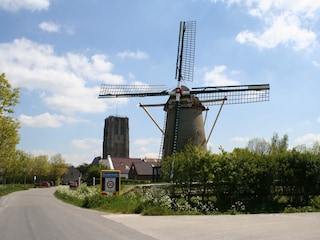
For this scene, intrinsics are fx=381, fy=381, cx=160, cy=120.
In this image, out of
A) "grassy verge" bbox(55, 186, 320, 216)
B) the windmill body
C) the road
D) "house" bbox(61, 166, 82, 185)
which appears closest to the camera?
the road

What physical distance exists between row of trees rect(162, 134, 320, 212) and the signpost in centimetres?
355

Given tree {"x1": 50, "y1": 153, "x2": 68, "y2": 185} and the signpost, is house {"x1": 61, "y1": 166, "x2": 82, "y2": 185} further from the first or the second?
the signpost

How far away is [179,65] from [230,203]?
18.8 m

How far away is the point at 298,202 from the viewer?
949 inches

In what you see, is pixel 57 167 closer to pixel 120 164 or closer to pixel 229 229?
pixel 120 164

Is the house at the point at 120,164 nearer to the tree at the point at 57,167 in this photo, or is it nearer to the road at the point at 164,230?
the tree at the point at 57,167

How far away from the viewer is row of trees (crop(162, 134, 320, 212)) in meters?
23.5

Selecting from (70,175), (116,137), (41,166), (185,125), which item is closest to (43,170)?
(41,166)

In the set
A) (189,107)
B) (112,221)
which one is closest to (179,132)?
(189,107)

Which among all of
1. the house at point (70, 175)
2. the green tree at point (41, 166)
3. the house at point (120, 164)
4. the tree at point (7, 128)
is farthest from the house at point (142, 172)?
the tree at point (7, 128)

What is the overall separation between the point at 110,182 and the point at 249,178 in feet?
28.7

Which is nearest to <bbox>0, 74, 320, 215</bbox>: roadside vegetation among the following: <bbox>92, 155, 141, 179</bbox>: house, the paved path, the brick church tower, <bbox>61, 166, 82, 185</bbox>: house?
the paved path

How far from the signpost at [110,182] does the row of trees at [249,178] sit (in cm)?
355

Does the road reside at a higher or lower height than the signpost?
lower
